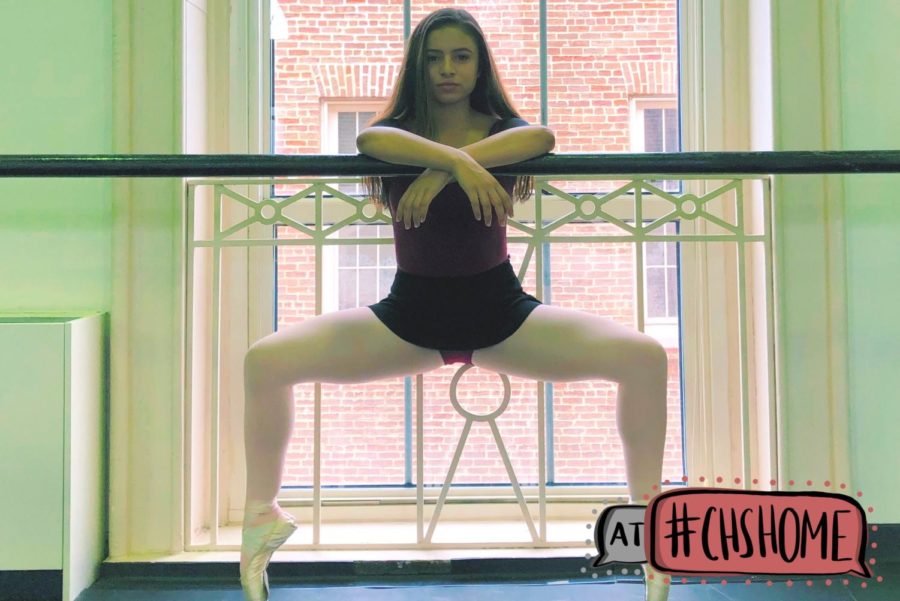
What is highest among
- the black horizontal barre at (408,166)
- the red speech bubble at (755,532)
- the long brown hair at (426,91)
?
the long brown hair at (426,91)

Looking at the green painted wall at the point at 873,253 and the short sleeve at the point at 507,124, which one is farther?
the green painted wall at the point at 873,253

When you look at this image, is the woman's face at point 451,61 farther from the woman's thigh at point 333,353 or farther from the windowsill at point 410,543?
the windowsill at point 410,543

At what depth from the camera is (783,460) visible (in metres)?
1.45

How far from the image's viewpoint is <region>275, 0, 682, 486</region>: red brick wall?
1619mm

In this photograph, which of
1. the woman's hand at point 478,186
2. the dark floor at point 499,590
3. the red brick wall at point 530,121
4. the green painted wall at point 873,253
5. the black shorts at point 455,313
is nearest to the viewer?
the woman's hand at point 478,186

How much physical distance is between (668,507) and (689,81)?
1.04m

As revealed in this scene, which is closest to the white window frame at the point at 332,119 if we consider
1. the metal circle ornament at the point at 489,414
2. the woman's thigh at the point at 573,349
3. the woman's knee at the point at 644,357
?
the metal circle ornament at the point at 489,414

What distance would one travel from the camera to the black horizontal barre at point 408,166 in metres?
0.96

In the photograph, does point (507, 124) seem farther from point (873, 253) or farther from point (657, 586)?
point (873, 253)

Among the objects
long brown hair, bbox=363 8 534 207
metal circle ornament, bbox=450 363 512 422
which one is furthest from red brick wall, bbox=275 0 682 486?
long brown hair, bbox=363 8 534 207

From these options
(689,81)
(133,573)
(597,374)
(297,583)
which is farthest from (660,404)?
(133,573)

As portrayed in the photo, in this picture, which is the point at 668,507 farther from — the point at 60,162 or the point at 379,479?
the point at 60,162

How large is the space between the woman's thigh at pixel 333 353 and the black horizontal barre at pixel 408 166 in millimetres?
221

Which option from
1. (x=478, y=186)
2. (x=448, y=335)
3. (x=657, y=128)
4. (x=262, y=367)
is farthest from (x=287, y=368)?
(x=657, y=128)
